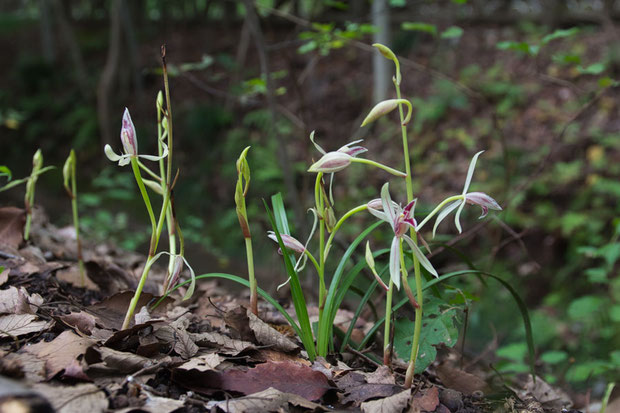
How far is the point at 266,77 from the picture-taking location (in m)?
2.84

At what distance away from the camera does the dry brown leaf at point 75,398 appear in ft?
3.32

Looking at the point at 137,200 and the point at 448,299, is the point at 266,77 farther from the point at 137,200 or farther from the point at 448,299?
the point at 137,200

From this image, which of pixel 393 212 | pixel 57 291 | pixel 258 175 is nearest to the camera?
pixel 393 212

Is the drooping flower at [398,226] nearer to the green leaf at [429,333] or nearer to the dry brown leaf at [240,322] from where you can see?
the green leaf at [429,333]

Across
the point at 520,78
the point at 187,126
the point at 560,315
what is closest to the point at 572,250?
the point at 560,315

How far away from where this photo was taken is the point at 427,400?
129cm

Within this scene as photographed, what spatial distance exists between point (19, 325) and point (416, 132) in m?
7.13

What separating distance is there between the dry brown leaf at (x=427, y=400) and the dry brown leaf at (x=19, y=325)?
3.38ft

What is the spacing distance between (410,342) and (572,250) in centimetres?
477

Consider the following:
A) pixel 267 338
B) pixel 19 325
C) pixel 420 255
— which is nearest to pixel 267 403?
pixel 267 338

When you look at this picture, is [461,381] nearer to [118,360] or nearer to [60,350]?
[118,360]

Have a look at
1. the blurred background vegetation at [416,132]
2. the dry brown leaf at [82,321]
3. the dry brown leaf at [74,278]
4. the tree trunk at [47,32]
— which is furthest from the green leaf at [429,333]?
→ the tree trunk at [47,32]

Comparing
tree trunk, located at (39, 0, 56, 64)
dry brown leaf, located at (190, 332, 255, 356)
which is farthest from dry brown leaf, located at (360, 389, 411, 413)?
tree trunk, located at (39, 0, 56, 64)

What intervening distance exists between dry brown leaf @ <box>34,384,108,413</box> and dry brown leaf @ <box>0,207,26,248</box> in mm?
1229
